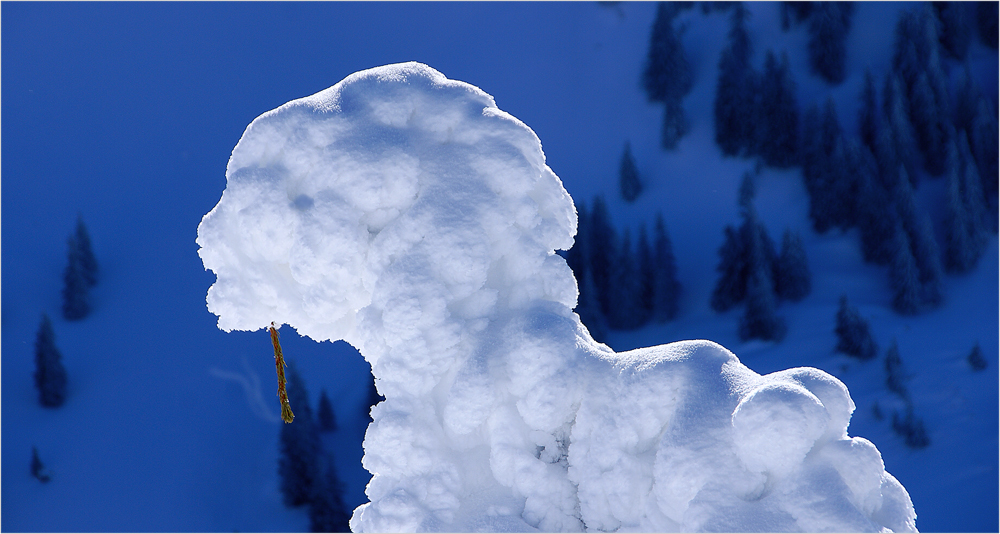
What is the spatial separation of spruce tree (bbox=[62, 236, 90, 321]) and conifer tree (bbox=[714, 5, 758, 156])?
25674 millimetres

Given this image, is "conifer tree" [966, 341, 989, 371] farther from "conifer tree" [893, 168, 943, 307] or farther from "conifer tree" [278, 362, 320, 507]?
"conifer tree" [278, 362, 320, 507]

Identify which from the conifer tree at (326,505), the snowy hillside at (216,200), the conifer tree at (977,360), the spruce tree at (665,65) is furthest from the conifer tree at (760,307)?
the conifer tree at (326,505)

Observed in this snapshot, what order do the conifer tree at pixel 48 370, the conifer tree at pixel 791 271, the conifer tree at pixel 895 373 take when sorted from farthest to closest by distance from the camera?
1. the conifer tree at pixel 791 271
2. the conifer tree at pixel 48 370
3. the conifer tree at pixel 895 373

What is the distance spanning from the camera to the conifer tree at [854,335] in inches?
1224

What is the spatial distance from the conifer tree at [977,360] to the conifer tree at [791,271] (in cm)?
605

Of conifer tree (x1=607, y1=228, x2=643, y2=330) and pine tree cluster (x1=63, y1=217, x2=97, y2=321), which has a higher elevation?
pine tree cluster (x1=63, y1=217, x2=97, y2=321)

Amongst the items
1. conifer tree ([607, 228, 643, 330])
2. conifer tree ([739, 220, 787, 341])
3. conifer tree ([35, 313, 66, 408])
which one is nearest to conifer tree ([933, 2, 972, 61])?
conifer tree ([739, 220, 787, 341])

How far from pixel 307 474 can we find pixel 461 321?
2465 centimetres

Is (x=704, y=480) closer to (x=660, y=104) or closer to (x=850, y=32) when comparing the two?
(x=660, y=104)

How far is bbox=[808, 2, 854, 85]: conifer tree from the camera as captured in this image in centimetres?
4097

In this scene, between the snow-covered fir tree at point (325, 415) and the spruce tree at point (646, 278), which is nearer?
the snow-covered fir tree at point (325, 415)

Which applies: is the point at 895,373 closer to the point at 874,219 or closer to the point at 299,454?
the point at 874,219

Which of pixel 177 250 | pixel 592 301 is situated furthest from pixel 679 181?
pixel 177 250

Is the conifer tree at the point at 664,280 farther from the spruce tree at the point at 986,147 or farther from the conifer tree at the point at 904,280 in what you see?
the spruce tree at the point at 986,147
